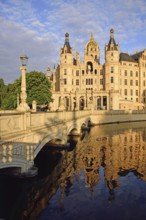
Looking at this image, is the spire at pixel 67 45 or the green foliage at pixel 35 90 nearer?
the green foliage at pixel 35 90

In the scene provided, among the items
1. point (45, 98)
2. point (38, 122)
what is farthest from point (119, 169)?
point (45, 98)

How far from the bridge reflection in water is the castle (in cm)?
5667

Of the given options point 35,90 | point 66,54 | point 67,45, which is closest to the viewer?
point 35,90

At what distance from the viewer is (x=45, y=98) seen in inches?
2159

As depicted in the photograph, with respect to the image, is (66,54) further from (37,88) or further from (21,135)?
(21,135)

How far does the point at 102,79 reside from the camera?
9100cm

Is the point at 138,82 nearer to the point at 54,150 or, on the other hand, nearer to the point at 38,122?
the point at 54,150

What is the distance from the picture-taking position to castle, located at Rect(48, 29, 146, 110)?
271 feet

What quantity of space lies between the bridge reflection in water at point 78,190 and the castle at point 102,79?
56.7 meters

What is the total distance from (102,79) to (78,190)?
254ft

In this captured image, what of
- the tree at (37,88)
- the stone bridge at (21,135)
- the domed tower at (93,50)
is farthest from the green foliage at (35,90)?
the domed tower at (93,50)

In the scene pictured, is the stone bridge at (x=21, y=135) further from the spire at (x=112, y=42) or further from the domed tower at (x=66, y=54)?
the spire at (x=112, y=42)

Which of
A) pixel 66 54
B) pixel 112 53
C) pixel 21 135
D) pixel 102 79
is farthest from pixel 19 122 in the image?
pixel 102 79

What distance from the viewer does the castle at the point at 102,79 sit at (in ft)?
271
